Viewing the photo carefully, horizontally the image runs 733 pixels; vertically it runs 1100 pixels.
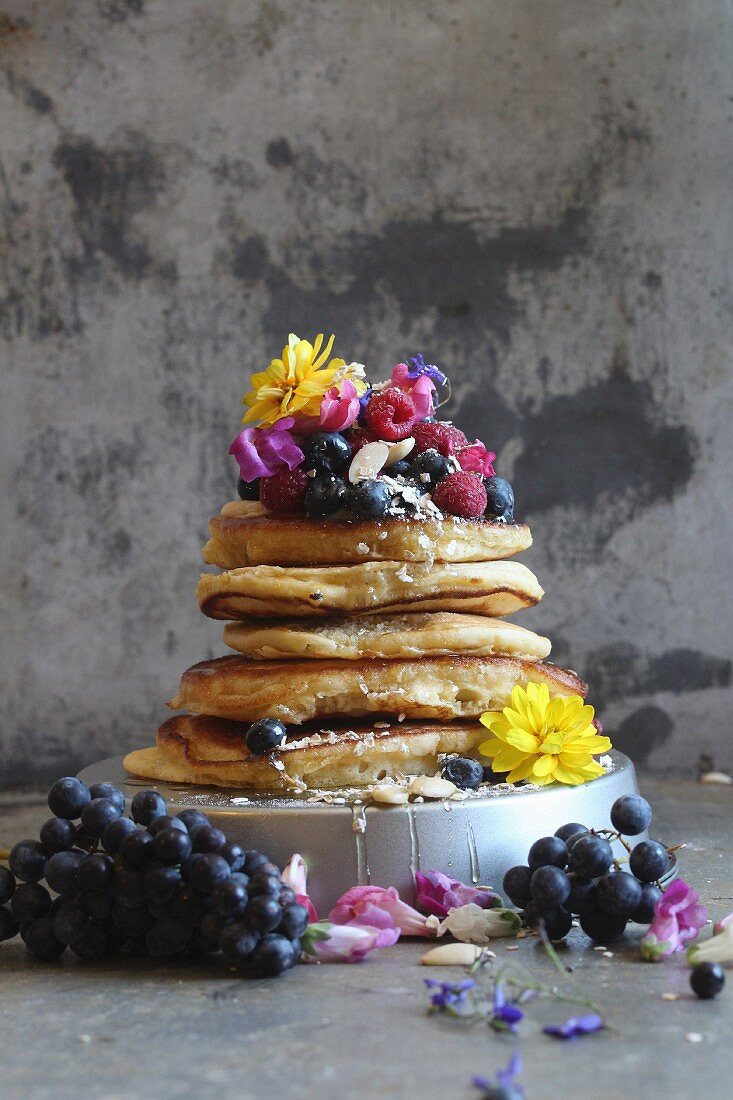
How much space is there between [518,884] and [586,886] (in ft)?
0.30

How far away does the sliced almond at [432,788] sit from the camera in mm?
1725

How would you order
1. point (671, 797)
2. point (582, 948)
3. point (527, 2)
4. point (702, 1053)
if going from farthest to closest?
1. point (527, 2)
2. point (671, 797)
3. point (582, 948)
4. point (702, 1053)

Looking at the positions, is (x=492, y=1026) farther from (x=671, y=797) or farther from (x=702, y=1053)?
(x=671, y=797)

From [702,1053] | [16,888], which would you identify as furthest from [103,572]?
[702,1053]

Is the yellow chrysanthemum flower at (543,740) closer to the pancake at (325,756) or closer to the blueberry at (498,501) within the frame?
the pancake at (325,756)

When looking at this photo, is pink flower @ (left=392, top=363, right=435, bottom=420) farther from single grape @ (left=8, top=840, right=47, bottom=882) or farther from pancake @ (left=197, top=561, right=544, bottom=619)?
single grape @ (left=8, top=840, right=47, bottom=882)

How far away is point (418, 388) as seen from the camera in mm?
2018

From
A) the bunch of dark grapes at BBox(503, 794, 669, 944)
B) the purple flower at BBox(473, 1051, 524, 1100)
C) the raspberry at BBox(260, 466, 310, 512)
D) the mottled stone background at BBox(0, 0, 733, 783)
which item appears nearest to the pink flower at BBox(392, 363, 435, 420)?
the raspberry at BBox(260, 466, 310, 512)

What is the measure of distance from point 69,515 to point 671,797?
191cm

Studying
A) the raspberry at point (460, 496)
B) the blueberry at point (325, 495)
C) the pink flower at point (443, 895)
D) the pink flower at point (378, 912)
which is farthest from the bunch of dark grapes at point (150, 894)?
the raspberry at point (460, 496)

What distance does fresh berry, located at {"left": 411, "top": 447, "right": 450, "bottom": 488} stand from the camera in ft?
6.48

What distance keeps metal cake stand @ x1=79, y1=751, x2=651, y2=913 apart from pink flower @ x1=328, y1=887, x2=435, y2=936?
0.11 feet

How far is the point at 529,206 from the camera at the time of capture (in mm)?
3547

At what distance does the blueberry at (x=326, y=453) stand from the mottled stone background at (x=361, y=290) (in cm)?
165
